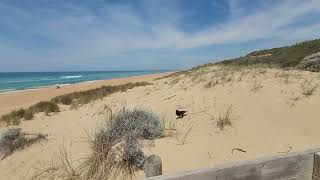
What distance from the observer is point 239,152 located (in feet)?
18.9

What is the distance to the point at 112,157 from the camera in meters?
5.09

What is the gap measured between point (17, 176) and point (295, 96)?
6809 mm

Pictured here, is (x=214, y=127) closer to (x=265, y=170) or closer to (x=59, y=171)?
(x=59, y=171)

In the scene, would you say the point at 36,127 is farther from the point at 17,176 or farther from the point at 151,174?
the point at 151,174

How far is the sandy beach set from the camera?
577 cm

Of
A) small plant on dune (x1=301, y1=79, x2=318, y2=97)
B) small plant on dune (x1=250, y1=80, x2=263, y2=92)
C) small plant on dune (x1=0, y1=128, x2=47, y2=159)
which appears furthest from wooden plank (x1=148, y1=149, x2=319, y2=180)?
small plant on dune (x1=250, y1=80, x2=263, y2=92)

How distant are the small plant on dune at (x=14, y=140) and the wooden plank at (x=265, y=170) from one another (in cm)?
498

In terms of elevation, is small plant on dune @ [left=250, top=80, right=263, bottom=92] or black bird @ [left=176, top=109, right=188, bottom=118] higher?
small plant on dune @ [left=250, top=80, right=263, bottom=92]

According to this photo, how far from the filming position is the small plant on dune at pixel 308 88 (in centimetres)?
871

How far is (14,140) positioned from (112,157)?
3126 mm

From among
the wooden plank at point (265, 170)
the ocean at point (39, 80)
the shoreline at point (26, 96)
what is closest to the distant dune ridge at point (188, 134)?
the wooden plank at point (265, 170)

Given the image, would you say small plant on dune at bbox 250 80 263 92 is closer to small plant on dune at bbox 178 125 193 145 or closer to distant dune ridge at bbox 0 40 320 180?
distant dune ridge at bbox 0 40 320 180

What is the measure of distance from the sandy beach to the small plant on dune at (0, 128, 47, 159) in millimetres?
172

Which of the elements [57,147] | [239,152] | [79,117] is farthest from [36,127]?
[239,152]
